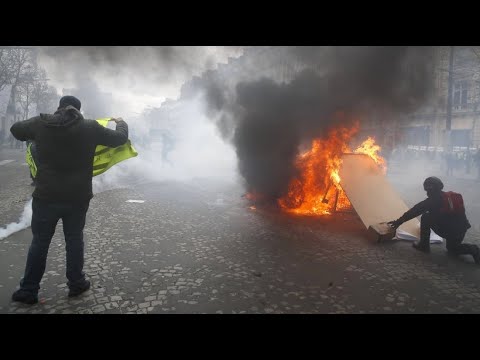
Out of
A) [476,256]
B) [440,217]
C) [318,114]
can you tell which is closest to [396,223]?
[440,217]

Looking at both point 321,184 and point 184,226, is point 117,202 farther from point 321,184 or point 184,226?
point 321,184

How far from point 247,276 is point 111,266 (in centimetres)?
182

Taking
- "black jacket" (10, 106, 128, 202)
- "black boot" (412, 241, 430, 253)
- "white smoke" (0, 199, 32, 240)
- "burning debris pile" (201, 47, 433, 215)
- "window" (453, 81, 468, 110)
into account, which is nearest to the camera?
"black jacket" (10, 106, 128, 202)

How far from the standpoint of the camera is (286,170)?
878cm

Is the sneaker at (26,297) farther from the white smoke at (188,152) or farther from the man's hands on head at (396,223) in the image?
the white smoke at (188,152)

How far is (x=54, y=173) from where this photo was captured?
3.32 meters

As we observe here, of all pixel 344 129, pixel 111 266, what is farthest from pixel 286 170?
pixel 111 266

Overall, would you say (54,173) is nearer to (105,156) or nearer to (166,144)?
(105,156)

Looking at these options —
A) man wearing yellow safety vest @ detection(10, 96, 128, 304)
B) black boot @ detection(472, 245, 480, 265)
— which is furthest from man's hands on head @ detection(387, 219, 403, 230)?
man wearing yellow safety vest @ detection(10, 96, 128, 304)

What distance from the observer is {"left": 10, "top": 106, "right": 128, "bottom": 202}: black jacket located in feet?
10.8

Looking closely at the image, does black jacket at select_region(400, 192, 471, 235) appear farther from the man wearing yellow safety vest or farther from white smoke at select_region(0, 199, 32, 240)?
white smoke at select_region(0, 199, 32, 240)

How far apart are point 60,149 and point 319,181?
632 cm

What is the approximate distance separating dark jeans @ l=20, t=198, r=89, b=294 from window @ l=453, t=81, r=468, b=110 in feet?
116

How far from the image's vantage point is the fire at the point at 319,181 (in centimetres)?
821
